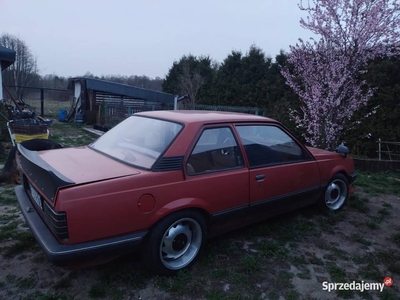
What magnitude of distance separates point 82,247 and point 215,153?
1.51 meters

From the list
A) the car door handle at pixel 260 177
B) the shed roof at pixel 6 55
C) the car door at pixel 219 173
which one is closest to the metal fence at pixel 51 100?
the shed roof at pixel 6 55

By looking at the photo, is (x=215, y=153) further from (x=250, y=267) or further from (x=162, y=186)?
(x=250, y=267)

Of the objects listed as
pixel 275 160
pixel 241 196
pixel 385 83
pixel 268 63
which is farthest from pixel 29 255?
pixel 268 63

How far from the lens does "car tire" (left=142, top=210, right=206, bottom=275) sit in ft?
8.54

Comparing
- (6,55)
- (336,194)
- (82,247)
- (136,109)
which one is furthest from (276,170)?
(6,55)

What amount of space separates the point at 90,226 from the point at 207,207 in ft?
3.63

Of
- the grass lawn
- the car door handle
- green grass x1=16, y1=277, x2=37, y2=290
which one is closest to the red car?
the car door handle

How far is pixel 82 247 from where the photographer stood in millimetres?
2240

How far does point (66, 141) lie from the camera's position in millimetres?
10398

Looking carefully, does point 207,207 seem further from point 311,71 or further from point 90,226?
point 311,71

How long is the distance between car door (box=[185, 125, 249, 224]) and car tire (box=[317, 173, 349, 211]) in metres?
1.68

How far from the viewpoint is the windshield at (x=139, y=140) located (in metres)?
2.85

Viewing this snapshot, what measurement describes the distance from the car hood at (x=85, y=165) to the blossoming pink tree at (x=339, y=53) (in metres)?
5.76

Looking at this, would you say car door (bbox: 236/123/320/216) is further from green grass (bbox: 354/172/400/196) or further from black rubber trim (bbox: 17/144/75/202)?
green grass (bbox: 354/172/400/196)
